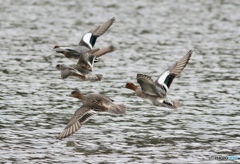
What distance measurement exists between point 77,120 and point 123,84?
19.3 feet

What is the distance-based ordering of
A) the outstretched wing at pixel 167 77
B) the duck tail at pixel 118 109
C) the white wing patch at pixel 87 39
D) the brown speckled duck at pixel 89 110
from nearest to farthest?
the brown speckled duck at pixel 89 110, the duck tail at pixel 118 109, the outstretched wing at pixel 167 77, the white wing patch at pixel 87 39

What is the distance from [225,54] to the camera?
24719 millimetres

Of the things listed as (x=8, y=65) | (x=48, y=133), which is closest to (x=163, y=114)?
(x=48, y=133)

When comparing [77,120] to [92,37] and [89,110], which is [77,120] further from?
[92,37]

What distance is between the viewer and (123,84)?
19969mm

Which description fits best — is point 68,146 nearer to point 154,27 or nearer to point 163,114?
point 163,114

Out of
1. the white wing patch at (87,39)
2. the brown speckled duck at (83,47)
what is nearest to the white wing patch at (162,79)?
the brown speckled duck at (83,47)

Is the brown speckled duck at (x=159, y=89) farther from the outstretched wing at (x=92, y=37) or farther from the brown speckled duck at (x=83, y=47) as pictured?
the outstretched wing at (x=92, y=37)

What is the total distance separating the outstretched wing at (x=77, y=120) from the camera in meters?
13.9

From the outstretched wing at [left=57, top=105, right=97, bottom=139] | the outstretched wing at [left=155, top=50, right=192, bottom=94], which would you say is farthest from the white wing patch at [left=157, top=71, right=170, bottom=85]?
the outstretched wing at [left=57, top=105, right=97, bottom=139]

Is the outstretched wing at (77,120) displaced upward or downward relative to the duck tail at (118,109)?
downward

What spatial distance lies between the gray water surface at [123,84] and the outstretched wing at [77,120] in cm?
28

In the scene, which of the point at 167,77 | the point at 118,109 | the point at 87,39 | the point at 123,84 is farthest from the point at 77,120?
the point at 123,84

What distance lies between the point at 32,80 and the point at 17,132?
217 inches
